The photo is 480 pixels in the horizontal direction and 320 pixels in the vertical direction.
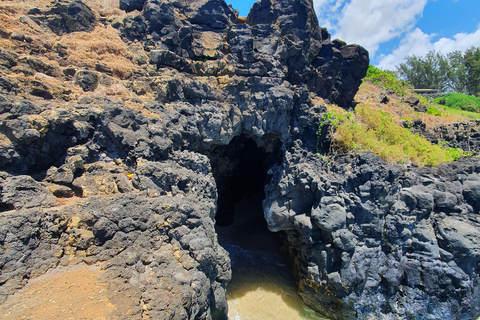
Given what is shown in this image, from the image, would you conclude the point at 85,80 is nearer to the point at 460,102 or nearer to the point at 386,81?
the point at 386,81

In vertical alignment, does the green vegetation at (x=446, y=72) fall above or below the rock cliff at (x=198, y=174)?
above

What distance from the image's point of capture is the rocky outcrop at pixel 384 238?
823cm

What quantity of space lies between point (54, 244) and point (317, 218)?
741 cm

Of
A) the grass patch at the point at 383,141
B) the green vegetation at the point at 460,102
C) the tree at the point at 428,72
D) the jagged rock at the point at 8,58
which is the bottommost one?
the jagged rock at the point at 8,58

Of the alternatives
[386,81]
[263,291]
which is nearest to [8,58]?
[263,291]

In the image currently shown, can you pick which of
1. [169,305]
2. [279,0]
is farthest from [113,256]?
[279,0]

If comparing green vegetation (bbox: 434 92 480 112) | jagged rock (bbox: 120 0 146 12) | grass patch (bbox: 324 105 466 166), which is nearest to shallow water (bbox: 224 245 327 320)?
grass patch (bbox: 324 105 466 166)

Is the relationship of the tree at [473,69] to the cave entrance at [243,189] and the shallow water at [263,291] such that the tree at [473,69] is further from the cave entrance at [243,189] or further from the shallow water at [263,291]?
the shallow water at [263,291]

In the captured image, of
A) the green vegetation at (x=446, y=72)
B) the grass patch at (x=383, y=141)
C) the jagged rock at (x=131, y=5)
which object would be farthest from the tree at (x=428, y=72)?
the jagged rock at (x=131, y=5)

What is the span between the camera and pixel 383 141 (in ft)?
35.9

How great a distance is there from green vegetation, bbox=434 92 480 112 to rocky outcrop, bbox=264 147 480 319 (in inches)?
600

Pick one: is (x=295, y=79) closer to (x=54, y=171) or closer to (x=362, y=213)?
(x=362, y=213)

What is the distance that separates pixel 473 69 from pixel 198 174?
Result: 3025 centimetres

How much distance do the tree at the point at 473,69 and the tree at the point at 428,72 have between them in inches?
63.1
